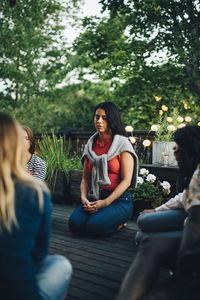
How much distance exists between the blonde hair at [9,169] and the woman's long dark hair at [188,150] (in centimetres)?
112

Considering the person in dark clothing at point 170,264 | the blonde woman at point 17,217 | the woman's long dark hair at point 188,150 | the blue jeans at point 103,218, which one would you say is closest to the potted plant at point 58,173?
the blue jeans at point 103,218

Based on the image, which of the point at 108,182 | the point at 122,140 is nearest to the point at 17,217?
the point at 108,182

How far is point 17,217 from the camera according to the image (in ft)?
3.62

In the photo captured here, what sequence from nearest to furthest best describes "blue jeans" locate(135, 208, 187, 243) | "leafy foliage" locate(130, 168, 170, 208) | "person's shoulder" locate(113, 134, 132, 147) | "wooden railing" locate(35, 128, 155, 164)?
"blue jeans" locate(135, 208, 187, 243)
"person's shoulder" locate(113, 134, 132, 147)
"leafy foliage" locate(130, 168, 170, 208)
"wooden railing" locate(35, 128, 155, 164)

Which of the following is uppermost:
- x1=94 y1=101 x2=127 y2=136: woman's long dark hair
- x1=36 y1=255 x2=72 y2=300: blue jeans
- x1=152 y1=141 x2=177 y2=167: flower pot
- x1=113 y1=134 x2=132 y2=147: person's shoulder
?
x1=94 y1=101 x2=127 y2=136: woman's long dark hair

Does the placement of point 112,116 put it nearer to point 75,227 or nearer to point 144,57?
point 75,227

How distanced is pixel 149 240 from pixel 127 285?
1.06ft

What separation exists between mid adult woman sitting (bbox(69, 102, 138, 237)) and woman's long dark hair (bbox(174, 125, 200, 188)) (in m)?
1.12

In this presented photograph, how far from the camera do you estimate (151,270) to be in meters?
1.37

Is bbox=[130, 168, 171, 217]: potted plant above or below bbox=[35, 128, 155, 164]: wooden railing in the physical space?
below

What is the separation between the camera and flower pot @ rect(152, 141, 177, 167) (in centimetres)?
393

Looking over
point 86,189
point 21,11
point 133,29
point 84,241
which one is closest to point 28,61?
point 21,11

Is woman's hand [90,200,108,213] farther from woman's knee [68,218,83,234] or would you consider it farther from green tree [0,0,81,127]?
green tree [0,0,81,127]

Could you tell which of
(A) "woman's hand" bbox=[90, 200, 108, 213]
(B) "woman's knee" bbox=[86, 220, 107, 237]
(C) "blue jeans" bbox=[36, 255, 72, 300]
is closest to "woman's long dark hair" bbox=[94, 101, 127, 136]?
(A) "woman's hand" bbox=[90, 200, 108, 213]
